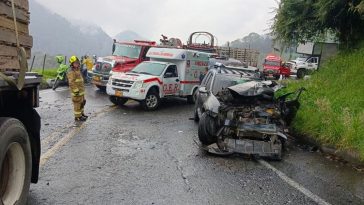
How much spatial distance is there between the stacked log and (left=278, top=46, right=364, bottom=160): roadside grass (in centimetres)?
628

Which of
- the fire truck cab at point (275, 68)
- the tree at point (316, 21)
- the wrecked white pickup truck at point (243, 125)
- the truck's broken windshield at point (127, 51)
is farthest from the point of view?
the fire truck cab at point (275, 68)

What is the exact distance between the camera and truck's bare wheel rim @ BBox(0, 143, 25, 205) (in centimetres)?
387

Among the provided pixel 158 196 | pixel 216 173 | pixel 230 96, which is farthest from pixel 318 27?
pixel 158 196

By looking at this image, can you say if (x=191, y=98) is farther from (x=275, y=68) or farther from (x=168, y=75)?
(x=275, y=68)

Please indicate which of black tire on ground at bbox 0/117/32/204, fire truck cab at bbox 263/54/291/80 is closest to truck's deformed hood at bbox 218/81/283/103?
black tire on ground at bbox 0/117/32/204

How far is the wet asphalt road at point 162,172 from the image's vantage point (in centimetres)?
529

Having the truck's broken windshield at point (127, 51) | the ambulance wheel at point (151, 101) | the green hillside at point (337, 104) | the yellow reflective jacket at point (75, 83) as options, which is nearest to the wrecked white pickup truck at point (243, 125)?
the green hillside at point (337, 104)

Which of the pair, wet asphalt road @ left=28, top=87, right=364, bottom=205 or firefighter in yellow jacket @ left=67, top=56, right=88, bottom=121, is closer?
wet asphalt road @ left=28, top=87, right=364, bottom=205

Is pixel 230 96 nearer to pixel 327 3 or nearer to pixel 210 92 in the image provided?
pixel 210 92

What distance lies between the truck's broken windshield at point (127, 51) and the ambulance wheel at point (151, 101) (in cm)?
543

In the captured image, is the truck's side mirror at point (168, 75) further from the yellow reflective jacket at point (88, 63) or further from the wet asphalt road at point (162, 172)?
the yellow reflective jacket at point (88, 63)

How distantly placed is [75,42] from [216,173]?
357ft

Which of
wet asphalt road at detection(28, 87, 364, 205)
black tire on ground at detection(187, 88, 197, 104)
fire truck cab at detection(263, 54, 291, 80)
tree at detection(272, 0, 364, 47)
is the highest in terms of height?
tree at detection(272, 0, 364, 47)

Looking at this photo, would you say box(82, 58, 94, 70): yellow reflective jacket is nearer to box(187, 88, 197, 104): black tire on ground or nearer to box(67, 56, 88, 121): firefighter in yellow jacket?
box(187, 88, 197, 104): black tire on ground
